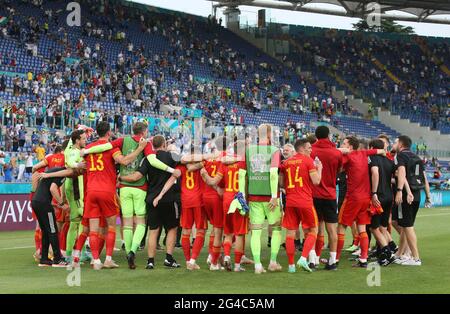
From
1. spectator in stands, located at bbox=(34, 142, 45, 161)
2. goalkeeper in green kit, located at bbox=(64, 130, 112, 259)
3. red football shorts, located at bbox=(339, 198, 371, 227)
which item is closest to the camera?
goalkeeper in green kit, located at bbox=(64, 130, 112, 259)

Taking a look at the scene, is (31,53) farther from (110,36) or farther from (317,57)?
(317,57)

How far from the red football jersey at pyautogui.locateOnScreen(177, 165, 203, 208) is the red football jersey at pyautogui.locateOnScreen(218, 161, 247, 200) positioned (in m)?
0.50

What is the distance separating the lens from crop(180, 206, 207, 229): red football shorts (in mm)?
13062

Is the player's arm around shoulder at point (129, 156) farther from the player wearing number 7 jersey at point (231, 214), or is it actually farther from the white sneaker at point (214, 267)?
the white sneaker at point (214, 267)

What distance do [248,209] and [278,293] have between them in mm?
2636

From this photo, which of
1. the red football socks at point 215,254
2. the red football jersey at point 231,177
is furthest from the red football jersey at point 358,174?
the red football socks at point 215,254

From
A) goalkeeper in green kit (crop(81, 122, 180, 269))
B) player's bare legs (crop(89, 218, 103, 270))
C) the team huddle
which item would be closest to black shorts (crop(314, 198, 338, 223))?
the team huddle

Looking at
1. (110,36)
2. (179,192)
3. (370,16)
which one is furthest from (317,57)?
(179,192)

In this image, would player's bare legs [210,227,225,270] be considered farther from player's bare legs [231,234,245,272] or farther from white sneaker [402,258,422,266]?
white sneaker [402,258,422,266]

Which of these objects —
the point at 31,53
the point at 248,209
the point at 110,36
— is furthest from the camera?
the point at 110,36

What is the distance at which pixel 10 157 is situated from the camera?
92.3 ft

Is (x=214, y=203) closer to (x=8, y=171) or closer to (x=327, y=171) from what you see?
(x=327, y=171)

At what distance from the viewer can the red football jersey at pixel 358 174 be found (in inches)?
535

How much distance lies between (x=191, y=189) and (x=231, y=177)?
2.50 ft
